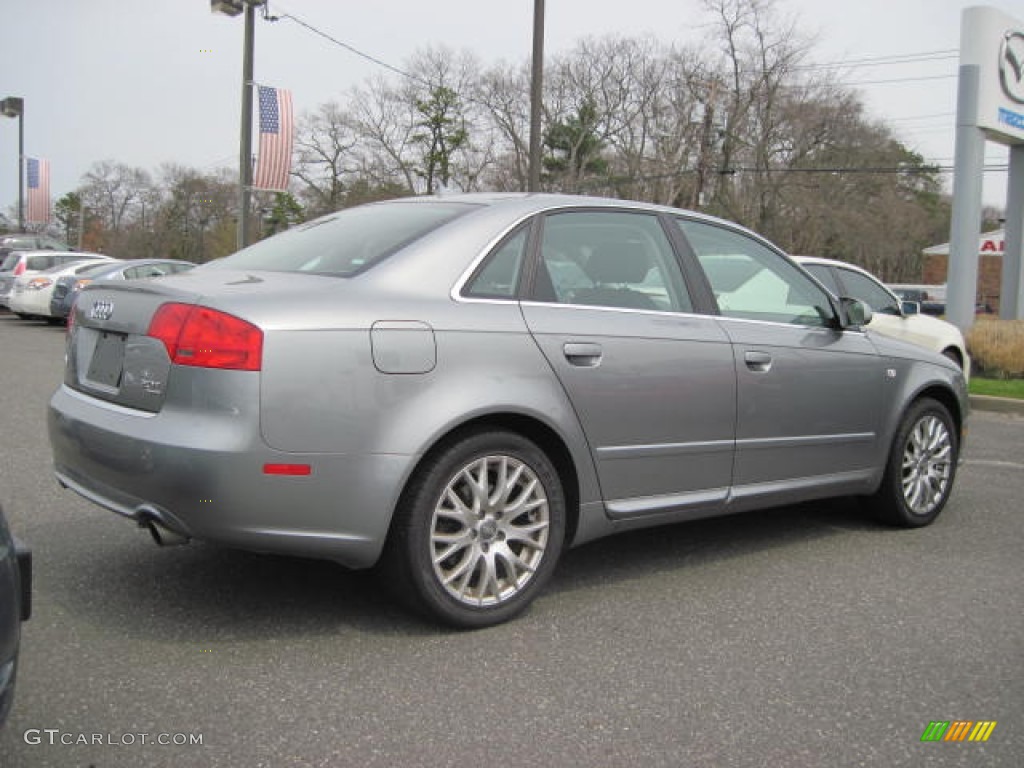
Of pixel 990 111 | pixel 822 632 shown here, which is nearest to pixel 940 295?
pixel 990 111

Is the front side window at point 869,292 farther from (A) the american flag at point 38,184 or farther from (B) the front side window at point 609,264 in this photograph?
(A) the american flag at point 38,184

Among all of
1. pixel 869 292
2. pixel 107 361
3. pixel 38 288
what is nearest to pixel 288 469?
pixel 107 361

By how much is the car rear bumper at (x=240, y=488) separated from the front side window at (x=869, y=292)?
7.24 m

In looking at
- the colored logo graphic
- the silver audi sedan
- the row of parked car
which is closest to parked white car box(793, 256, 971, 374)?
the silver audi sedan

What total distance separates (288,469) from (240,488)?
154 mm

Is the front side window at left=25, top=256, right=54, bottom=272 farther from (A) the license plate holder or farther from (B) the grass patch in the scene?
(A) the license plate holder

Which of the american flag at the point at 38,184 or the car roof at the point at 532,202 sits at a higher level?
the american flag at the point at 38,184

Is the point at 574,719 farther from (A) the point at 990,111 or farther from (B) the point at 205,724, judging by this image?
(A) the point at 990,111

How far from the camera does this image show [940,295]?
1908 inches

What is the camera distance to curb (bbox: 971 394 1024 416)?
11.1m

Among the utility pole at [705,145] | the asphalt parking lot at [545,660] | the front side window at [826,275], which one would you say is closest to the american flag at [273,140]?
the front side window at [826,275]

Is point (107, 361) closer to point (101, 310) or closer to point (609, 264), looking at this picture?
point (101, 310)

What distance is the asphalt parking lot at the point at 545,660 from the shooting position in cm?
269

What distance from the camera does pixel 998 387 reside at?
483 inches
